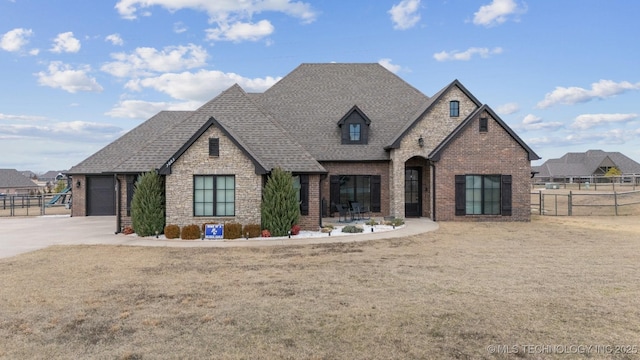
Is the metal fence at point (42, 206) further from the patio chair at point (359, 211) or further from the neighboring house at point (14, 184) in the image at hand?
the neighboring house at point (14, 184)

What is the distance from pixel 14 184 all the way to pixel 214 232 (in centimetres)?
6456

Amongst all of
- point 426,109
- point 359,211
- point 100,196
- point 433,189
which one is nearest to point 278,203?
point 359,211

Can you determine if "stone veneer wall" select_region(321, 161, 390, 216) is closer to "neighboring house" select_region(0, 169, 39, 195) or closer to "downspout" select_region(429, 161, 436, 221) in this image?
"downspout" select_region(429, 161, 436, 221)

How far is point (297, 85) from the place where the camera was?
25.4 meters

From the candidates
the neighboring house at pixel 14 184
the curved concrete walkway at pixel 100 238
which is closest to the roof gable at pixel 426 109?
the curved concrete walkway at pixel 100 238

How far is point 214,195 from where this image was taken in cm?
1534

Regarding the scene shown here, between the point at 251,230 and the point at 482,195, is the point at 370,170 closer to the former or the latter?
the point at 482,195

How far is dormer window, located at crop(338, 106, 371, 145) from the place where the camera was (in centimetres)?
2169

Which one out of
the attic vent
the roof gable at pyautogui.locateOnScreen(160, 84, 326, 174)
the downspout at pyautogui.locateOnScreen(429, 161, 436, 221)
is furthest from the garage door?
the downspout at pyautogui.locateOnScreen(429, 161, 436, 221)

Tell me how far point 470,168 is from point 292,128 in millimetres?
10596

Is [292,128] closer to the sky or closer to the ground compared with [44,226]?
closer to the sky

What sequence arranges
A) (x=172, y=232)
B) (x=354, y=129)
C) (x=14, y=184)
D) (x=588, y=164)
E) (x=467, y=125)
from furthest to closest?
1. (x=588, y=164)
2. (x=14, y=184)
3. (x=354, y=129)
4. (x=467, y=125)
5. (x=172, y=232)

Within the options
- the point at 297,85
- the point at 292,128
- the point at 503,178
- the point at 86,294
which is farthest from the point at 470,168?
the point at 86,294

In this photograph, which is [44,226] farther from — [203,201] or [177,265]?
[177,265]
